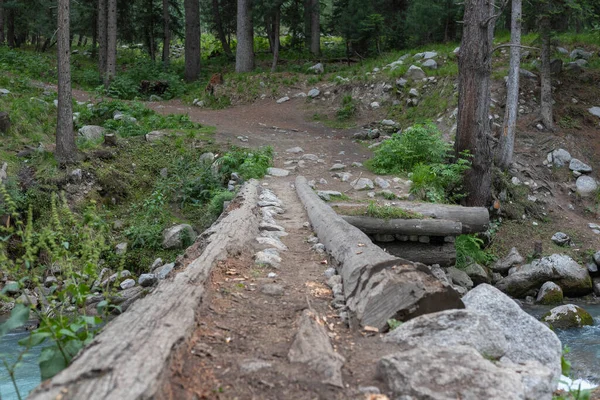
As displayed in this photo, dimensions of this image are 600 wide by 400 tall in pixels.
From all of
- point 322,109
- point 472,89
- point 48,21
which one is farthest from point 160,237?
point 48,21

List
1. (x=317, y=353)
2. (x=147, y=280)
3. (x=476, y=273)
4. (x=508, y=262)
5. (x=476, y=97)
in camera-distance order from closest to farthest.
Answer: (x=317, y=353) < (x=147, y=280) < (x=476, y=273) < (x=476, y=97) < (x=508, y=262)

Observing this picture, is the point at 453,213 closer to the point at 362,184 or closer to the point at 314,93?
the point at 362,184

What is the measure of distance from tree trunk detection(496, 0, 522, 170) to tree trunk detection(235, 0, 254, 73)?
39.5ft

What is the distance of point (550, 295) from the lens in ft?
34.2

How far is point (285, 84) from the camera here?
21344mm

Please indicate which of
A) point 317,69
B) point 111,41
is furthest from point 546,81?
point 111,41

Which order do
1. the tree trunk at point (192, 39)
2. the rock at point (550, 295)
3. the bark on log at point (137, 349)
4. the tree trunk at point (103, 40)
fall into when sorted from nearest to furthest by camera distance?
1. the bark on log at point (137, 349)
2. the rock at point (550, 295)
3. the tree trunk at point (103, 40)
4. the tree trunk at point (192, 39)

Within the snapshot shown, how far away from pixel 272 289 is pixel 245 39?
19.6 m

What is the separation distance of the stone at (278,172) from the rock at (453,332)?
8.41m

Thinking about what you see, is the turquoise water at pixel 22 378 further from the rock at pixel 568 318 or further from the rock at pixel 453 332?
the rock at pixel 568 318

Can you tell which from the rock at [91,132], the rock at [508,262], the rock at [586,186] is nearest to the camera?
the rock at [508,262]

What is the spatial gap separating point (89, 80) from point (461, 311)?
21.4m

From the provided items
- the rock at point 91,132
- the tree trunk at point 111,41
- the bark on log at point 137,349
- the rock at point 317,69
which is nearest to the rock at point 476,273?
the bark on log at point 137,349

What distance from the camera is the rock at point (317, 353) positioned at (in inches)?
114
